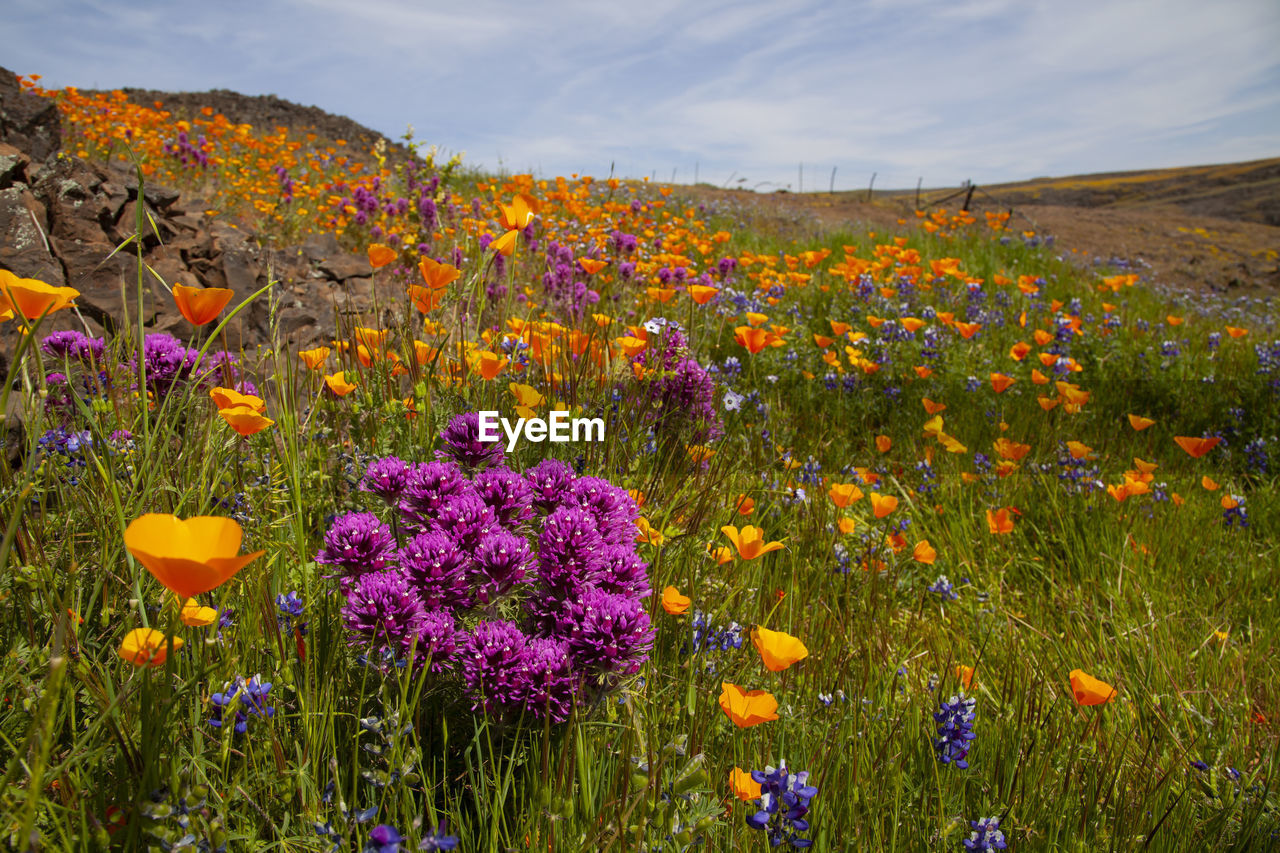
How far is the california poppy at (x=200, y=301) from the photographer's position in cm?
139

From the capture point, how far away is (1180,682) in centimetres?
244

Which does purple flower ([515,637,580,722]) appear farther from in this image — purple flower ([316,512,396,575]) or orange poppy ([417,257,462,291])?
orange poppy ([417,257,462,291])

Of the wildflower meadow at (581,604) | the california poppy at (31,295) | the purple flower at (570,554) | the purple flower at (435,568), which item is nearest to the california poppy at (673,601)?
the wildflower meadow at (581,604)

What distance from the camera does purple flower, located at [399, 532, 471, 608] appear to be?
4.39ft

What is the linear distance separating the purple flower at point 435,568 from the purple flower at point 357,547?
0.09 m

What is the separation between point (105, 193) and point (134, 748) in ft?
14.4

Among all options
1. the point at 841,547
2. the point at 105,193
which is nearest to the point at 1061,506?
the point at 841,547

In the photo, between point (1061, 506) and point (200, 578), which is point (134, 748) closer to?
point (200, 578)

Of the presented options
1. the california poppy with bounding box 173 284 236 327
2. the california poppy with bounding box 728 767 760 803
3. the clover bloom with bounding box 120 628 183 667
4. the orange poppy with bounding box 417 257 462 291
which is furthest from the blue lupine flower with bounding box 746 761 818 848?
the orange poppy with bounding box 417 257 462 291

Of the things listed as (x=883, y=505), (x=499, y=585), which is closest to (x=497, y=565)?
(x=499, y=585)

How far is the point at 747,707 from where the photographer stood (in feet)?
4.25

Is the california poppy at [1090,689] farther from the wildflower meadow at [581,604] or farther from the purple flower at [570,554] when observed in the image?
the purple flower at [570,554]

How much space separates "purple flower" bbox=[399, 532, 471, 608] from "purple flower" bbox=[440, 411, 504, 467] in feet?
1.50

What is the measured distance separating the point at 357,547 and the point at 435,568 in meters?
0.21
